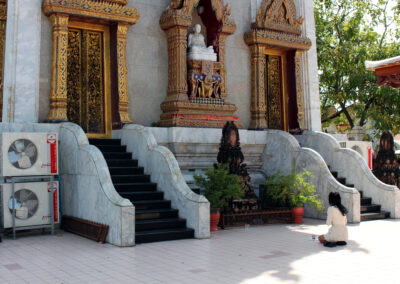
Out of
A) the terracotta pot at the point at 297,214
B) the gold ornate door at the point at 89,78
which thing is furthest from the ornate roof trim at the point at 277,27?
the terracotta pot at the point at 297,214

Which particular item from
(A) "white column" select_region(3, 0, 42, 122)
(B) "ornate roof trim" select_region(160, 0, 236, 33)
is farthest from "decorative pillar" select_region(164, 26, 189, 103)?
(A) "white column" select_region(3, 0, 42, 122)

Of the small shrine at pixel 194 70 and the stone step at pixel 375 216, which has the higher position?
the small shrine at pixel 194 70

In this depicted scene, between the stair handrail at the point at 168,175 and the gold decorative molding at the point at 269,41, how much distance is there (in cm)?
425

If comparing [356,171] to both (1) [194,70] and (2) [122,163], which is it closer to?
(1) [194,70]

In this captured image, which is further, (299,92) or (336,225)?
(299,92)

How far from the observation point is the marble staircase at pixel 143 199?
9.13 metres

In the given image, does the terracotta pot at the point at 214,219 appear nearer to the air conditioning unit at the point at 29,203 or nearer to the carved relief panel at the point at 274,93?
the air conditioning unit at the point at 29,203

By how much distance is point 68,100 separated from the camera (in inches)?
472

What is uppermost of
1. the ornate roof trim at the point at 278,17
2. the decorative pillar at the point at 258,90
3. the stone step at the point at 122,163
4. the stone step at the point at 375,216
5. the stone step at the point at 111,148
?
the ornate roof trim at the point at 278,17

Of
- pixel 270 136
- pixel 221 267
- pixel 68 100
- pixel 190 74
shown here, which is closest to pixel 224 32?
pixel 190 74

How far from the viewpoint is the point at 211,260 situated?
745 centimetres

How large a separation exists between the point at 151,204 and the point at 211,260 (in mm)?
2732

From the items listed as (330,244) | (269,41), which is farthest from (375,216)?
(269,41)

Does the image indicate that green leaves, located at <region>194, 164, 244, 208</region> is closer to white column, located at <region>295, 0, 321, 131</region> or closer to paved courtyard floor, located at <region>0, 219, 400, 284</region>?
paved courtyard floor, located at <region>0, 219, 400, 284</region>
